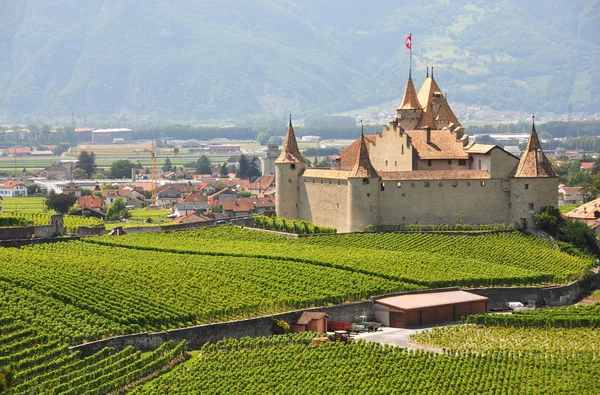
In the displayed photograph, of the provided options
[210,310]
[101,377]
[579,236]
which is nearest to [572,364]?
[210,310]

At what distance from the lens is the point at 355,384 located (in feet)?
158

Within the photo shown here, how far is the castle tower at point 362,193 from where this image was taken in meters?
80.8

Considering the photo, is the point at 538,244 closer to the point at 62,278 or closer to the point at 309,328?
the point at 309,328

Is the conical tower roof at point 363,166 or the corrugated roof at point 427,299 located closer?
the corrugated roof at point 427,299

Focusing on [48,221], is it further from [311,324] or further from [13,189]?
[13,189]

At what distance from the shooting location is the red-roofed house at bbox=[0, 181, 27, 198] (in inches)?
6298

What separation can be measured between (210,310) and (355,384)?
11304mm

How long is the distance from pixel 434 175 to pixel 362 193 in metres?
5.04

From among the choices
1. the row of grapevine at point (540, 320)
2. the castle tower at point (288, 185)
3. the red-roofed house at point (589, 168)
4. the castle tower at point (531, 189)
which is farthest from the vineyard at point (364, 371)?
the red-roofed house at point (589, 168)

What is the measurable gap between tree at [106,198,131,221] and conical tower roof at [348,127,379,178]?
43270 millimetres

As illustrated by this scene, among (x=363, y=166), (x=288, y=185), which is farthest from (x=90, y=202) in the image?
(x=363, y=166)

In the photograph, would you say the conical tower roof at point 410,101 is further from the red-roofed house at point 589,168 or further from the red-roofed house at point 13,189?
the red-roofed house at point 589,168

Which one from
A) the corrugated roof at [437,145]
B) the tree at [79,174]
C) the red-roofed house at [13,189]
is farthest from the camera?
the tree at [79,174]

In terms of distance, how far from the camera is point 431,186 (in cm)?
8206
